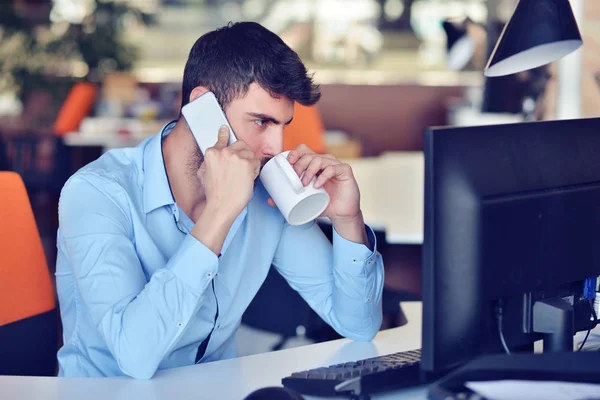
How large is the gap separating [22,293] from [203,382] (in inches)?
18.8

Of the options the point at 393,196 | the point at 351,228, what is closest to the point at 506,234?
the point at 351,228

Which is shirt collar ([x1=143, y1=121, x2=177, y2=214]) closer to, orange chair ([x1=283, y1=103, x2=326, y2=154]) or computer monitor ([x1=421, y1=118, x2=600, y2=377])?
computer monitor ([x1=421, y1=118, x2=600, y2=377])

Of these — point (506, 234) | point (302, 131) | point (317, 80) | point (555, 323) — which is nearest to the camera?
point (506, 234)

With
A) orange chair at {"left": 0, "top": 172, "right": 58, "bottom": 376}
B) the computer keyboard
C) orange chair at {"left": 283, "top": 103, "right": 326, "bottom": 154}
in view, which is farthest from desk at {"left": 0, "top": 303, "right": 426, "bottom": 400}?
orange chair at {"left": 283, "top": 103, "right": 326, "bottom": 154}

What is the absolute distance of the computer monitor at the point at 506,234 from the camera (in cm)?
101

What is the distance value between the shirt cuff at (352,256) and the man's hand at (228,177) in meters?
0.30

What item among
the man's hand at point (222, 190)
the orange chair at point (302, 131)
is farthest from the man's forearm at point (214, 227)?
the orange chair at point (302, 131)

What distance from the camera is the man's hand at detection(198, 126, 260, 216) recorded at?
4.42ft

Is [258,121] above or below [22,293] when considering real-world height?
above

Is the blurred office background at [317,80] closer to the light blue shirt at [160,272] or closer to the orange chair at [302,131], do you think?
the orange chair at [302,131]

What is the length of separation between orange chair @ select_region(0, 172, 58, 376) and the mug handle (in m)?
0.53

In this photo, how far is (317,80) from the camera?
5023 mm

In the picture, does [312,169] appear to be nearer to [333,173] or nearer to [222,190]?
[333,173]

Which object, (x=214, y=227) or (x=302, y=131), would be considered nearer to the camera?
(x=214, y=227)
